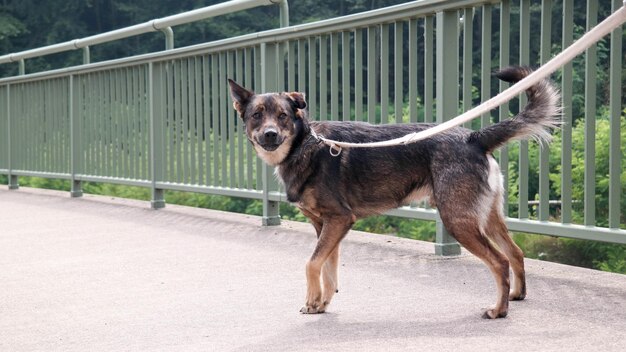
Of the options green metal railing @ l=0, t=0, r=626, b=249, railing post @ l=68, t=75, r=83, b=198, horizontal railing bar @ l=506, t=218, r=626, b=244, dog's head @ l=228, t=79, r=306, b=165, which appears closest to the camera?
dog's head @ l=228, t=79, r=306, b=165

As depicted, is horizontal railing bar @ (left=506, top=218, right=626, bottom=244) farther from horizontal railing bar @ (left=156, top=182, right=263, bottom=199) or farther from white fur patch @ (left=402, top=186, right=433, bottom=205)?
horizontal railing bar @ (left=156, top=182, right=263, bottom=199)

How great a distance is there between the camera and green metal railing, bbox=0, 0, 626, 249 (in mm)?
5543

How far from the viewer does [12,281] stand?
5852 mm

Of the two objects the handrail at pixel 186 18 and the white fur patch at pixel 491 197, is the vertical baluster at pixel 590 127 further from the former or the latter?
the handrail at pixel 186 18

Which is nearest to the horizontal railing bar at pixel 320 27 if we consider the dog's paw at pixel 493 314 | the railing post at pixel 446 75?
the railing post at pixel 446 75

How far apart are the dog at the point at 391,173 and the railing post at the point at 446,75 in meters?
1.25

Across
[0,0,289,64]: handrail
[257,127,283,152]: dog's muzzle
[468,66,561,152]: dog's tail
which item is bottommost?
[257,127,283,152]: dog's muzzle

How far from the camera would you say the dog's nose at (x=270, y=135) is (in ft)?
15.9

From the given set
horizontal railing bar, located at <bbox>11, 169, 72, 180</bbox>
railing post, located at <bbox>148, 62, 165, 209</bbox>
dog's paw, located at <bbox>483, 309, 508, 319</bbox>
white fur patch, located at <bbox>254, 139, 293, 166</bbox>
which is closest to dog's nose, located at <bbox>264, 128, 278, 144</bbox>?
white fur patch, located at <bbox>254, 139, 293, 166</bbox>

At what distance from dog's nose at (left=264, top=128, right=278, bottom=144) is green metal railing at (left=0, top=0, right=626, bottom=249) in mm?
1583

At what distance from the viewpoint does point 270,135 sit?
4848mm

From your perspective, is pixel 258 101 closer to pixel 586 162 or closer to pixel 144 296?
pixel 144 296

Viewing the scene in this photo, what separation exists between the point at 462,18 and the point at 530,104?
2.02m

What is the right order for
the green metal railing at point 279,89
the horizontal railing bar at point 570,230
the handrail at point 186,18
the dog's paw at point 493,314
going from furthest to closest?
1. the handrail at point 186,18
2. the green metal railing at point 279,89
3. the horizontal railing bar at point 570,230
4. the dog's paw at point 493,314
